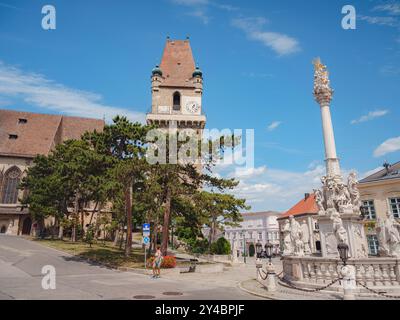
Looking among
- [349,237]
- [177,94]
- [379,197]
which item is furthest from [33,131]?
[349,237]

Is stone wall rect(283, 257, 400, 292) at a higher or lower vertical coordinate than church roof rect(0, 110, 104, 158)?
lower

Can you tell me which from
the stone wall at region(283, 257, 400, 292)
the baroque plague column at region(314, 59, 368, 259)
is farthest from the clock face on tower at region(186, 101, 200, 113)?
the stone wall at region(283, 257, 400, 292)

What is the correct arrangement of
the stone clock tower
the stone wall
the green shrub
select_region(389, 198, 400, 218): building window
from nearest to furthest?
the stone wall → the green shrub → select_region(389, 198, 400, 218): building window → the stone clock tower

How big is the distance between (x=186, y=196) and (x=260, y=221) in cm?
6239

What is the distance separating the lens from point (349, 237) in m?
15.3

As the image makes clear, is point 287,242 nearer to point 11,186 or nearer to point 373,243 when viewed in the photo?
point 373,243

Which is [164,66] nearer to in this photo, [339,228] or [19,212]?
[19,212]

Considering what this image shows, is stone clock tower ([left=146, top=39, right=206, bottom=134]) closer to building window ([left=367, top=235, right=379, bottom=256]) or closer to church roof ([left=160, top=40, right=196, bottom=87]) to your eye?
church roof ([left=160, top=40, right=196, bottom=87])

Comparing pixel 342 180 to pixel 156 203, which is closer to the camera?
pixel 342 180

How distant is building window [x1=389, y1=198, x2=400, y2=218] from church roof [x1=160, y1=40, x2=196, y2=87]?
44.6 metres

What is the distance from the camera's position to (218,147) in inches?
938

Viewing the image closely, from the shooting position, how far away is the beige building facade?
3497 centimetres
